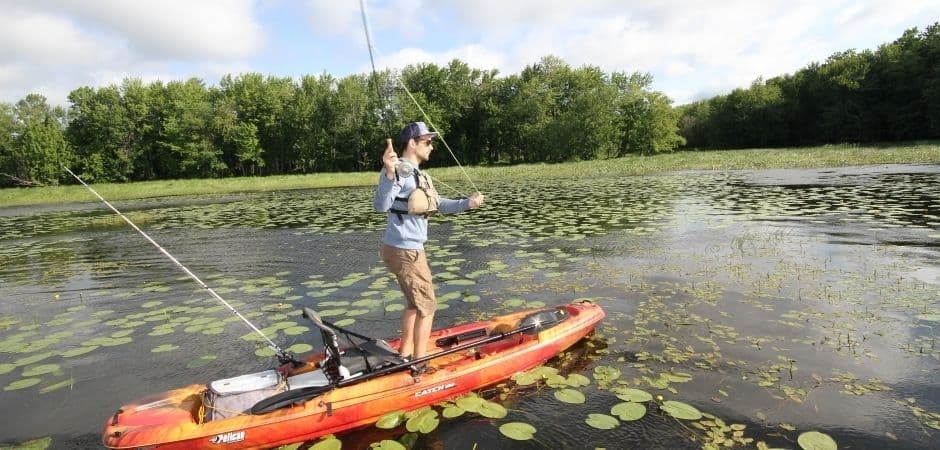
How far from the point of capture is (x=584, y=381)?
540 cm

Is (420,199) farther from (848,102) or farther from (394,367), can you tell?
(848,102)

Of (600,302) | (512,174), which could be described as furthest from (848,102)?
(600,302)

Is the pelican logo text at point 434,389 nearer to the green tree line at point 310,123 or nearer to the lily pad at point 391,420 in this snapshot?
the lily pad at point 391,420

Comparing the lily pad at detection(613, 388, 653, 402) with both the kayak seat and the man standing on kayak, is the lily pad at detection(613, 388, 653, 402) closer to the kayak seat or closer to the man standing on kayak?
the man standing on kayak

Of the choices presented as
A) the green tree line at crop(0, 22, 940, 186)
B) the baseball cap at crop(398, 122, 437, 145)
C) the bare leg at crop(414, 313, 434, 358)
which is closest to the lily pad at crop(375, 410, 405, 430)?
the bare leg at crop(414, 313, 434, 358)

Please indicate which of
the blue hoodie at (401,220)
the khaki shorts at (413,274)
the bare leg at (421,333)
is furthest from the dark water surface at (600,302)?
the blue hoodie at (401,220)

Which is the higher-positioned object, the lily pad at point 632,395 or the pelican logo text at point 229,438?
the pelican logo text at point 229,438

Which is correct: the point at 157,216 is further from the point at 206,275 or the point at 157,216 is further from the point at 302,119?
the point at 302,119

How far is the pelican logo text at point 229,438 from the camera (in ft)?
13.7

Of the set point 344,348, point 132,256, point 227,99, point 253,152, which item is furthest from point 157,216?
point 227,99

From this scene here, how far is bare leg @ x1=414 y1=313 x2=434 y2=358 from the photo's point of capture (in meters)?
5.15

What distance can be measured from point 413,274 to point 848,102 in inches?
3153

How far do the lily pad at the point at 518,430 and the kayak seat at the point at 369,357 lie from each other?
126 centimetres

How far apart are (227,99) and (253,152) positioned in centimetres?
979
